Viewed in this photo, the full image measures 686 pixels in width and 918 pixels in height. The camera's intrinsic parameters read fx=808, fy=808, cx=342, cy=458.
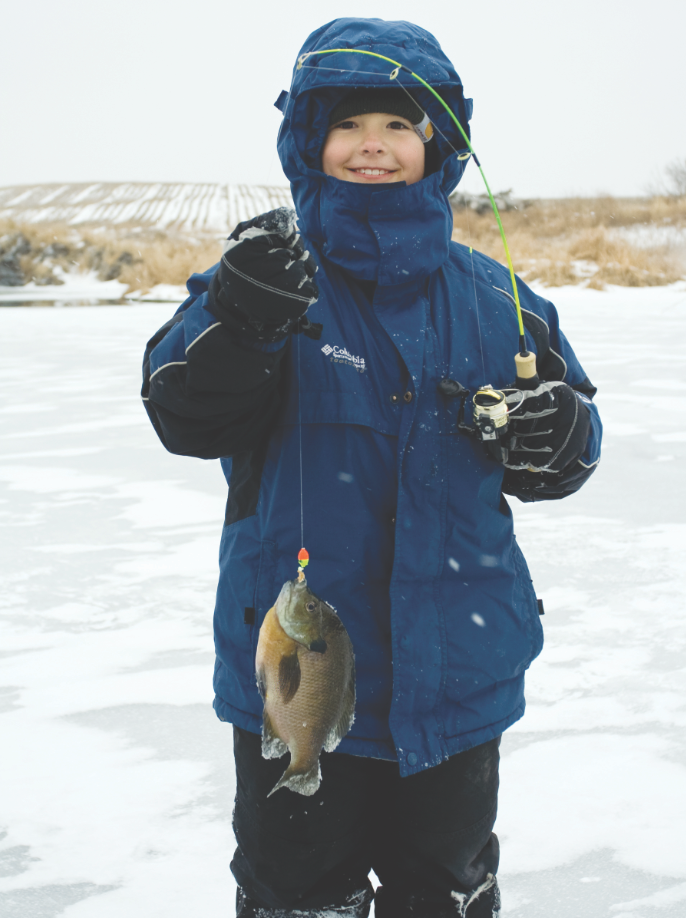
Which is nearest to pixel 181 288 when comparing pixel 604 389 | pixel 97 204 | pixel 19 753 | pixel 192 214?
pixel 604 389

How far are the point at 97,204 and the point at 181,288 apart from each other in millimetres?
37010

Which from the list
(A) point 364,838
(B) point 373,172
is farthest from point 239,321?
(A) point 364,838

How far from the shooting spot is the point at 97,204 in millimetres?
55344

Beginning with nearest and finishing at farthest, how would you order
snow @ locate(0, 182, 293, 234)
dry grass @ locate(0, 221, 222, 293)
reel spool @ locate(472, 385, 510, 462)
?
reel spool @ locate(472, 385, 510, 462)
dry grass @ locate(0, 221, 222, 293)
snow @ locate(0, 182, 293, 234)

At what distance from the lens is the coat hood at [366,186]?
5.24 ft

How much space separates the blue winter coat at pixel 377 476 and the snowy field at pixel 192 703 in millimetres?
722

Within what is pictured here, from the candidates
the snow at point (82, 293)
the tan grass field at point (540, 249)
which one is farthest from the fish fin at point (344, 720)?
the snow at point (82, 293)

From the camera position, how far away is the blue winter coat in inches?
59.2

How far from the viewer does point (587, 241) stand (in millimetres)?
20688

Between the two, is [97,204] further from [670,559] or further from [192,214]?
[670,559]

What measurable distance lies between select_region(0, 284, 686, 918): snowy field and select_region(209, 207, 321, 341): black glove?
56.4 inches

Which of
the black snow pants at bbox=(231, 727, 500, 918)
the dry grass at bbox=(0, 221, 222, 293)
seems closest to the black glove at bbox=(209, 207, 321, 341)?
the black snow pants at bbox=(231, 727, 500, 918)

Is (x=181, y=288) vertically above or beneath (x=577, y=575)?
beneath

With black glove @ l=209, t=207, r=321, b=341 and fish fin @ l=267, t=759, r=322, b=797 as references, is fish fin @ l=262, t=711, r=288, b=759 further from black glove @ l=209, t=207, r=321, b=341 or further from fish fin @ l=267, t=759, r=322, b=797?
black glove @ l=209, t=207, r=321, b=341
